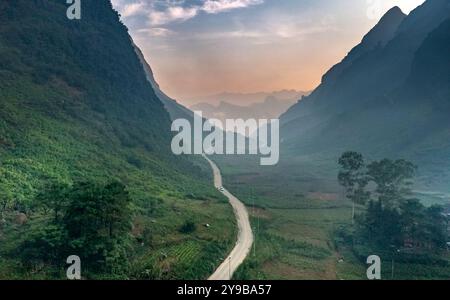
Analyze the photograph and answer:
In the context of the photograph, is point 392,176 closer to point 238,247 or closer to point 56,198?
point 238,247

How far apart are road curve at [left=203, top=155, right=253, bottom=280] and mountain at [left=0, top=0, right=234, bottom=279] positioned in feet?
3.93

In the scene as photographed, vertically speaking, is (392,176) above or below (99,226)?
above

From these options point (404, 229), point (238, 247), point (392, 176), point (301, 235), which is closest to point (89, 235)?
point (238, 247)

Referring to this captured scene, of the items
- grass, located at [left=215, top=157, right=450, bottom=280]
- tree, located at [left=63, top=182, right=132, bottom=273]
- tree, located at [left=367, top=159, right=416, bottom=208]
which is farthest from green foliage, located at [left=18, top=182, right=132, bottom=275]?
tree, located at [left=367, top=159, right=416, bottom=208]

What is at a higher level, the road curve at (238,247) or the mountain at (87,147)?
the mountain at (87,147)

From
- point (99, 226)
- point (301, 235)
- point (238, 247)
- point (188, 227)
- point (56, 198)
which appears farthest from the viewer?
point (301, 235)

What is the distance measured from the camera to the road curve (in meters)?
41.1

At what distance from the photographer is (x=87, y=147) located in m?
75.2

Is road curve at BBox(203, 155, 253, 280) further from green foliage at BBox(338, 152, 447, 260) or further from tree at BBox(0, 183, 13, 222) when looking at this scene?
tree at BBox(0, 183, 13, 222)

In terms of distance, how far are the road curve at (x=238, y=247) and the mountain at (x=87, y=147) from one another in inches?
47.2

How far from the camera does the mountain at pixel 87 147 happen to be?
1588 inches

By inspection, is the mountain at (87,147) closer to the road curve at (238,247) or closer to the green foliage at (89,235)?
the green foliage at (89,235)

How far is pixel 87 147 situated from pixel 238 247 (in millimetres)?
37889

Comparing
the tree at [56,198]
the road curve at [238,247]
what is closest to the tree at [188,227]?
the road curve at [238,247]
